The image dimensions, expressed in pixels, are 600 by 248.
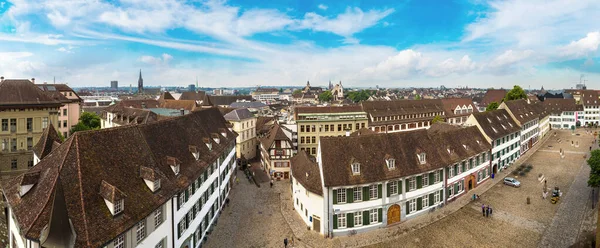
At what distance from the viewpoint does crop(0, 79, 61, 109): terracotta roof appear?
45219 millimetres

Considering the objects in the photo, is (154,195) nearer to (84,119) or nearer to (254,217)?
(254,217)

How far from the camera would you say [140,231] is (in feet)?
63.8

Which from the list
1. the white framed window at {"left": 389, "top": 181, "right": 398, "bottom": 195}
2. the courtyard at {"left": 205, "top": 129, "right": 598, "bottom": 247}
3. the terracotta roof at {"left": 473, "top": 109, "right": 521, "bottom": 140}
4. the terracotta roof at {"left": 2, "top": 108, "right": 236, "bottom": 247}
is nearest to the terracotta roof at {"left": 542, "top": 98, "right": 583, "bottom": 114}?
the terracotta roof at {"left": 473, "top": 109, "right": 521, "bottom": 140}

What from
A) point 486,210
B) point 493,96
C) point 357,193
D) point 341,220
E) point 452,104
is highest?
point 493,96

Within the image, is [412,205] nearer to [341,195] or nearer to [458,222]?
[458,222]

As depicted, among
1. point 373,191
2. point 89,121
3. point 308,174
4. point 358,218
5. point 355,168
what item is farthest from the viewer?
point 89,121

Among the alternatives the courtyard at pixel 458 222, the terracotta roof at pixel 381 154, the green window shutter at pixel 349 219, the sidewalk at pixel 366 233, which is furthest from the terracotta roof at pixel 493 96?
the green window shutter at pixel 349 219

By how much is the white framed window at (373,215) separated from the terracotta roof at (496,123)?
25315 millimetres

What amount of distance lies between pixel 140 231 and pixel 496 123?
51715 millimetres

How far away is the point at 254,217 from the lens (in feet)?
115

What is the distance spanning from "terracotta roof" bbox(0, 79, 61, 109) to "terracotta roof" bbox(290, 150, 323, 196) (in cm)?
3687

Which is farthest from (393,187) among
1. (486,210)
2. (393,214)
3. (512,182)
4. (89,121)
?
(89,121)

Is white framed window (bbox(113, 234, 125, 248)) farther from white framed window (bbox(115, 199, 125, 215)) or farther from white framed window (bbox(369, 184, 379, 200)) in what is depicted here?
white framed window (bbox(369, 184, 379, 200))

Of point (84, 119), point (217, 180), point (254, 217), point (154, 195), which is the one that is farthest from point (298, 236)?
point (84, 119)
